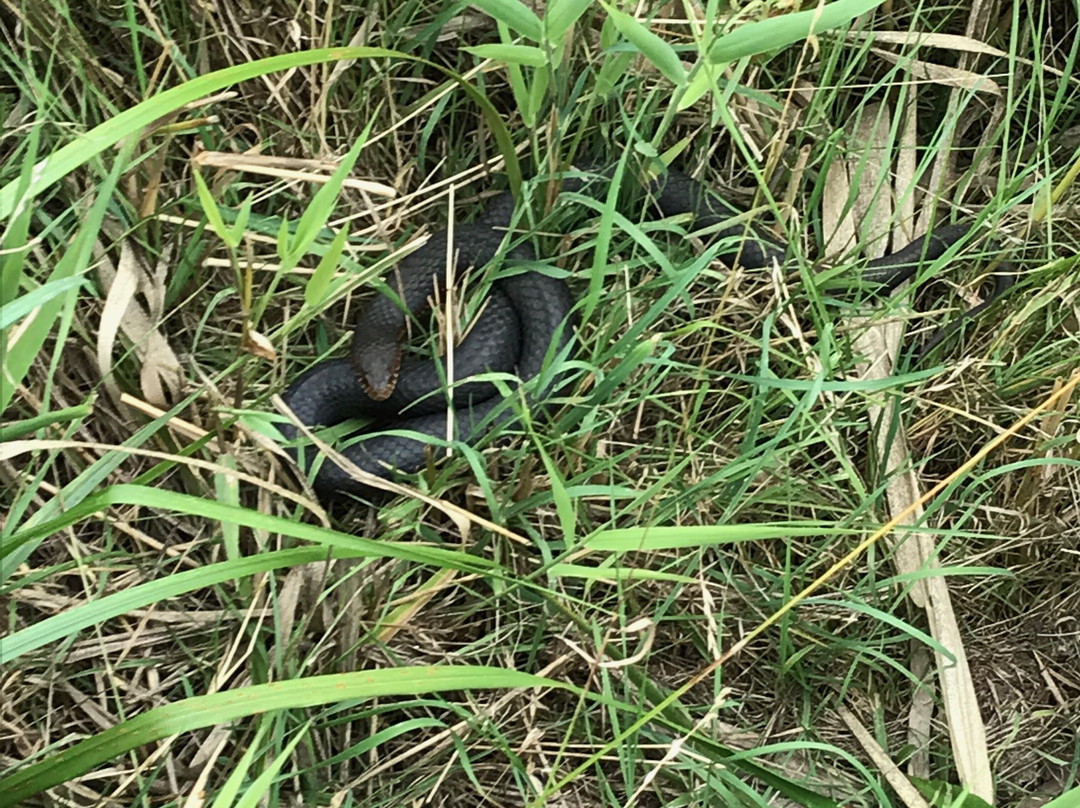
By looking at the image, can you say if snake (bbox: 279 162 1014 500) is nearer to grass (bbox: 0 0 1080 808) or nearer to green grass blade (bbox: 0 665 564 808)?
grass (bbox: 0 0 1080 808)

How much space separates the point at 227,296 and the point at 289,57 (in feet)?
2.77

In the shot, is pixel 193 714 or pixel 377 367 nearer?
pixel 193 714

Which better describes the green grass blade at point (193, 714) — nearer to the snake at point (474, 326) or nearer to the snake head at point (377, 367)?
the snake at point (474, 326)

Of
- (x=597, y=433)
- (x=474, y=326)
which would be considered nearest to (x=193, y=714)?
(x=597, y=433)

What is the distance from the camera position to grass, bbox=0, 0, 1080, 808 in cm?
194

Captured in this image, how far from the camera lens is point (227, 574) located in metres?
1.45

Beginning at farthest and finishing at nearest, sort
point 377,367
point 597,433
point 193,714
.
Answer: point 377,367, point 597,433, point 193,714

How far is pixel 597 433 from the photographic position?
2.27m

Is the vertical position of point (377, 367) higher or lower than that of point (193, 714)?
lower

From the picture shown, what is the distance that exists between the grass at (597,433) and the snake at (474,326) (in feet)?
0.24

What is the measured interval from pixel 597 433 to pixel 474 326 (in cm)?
58

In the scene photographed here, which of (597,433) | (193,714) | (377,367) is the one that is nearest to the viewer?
(193,714)

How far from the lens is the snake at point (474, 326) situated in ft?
8.05

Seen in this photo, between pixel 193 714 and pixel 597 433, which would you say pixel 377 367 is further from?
pixel 193 714
